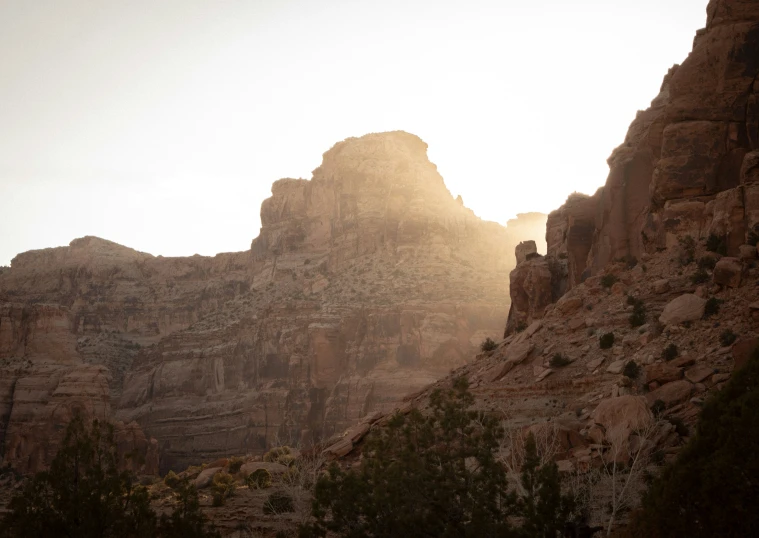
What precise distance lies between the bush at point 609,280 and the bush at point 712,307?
26.7 ft

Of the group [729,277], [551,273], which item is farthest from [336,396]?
[729,277]

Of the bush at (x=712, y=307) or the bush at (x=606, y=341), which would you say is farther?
the bush at (x=606, y=341)

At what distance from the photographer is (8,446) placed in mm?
86625

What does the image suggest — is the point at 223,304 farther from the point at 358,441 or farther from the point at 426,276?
the point at 358,441

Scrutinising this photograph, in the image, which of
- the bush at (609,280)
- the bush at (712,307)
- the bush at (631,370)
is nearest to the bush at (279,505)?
the bush at (631,370)

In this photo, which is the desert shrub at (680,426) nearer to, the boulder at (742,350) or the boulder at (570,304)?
the boulder at (742,350)

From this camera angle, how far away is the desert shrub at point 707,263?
120ft

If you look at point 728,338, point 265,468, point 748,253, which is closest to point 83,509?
point 265,468

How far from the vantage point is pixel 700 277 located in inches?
1444

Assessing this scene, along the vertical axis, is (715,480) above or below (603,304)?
below

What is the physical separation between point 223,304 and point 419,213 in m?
31.0

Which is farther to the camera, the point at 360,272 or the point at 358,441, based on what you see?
the point at 360,272

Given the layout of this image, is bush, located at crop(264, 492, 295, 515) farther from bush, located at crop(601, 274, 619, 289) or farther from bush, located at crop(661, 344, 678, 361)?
bush, located at crop(601, 274, 619, 289)

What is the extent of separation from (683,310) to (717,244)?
3.84 m
